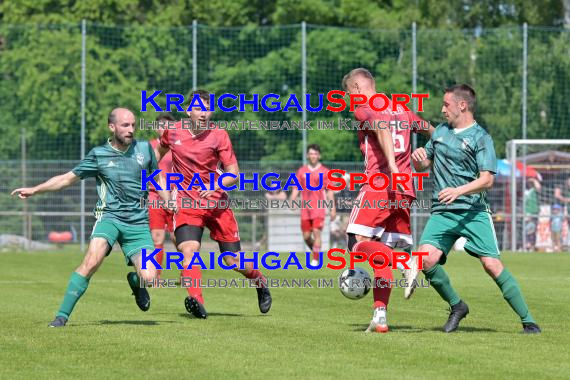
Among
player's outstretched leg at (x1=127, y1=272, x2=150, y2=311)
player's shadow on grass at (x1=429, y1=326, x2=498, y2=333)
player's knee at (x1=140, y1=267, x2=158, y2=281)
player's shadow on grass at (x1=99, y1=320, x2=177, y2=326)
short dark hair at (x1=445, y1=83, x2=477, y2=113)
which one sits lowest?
player's shadow on grass at (x1=99, y1=320, x2=177, y2=326)

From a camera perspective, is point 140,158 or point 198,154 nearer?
point 140,158

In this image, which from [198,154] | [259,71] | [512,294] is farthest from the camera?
[259,71]

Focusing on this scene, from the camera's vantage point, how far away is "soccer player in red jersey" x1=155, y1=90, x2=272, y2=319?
43.3 ft

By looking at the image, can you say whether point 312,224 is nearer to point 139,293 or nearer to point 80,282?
point 139,293

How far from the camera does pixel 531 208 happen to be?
33.3 metres

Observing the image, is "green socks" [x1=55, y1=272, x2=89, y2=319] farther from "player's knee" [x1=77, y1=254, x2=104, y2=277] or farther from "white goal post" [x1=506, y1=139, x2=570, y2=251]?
"white goal post" [x1=506, y1=139, x2=570, y2=251]

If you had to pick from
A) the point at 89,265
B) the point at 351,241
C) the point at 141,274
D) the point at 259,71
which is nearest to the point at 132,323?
the point at 141,274

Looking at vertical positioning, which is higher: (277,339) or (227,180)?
(227,180)

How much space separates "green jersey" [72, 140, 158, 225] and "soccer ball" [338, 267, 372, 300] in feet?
6.71

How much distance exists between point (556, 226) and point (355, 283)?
22.3m

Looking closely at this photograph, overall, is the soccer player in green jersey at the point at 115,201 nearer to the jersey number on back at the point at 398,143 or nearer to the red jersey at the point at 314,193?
the jersey number on back at the point at 398,143

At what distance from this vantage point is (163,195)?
13.3 m

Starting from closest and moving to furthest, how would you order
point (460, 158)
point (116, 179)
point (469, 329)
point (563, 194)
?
1. point (460, 158)
2. point (469, 329)
3. point (116, 179)
4. point (563, 194)

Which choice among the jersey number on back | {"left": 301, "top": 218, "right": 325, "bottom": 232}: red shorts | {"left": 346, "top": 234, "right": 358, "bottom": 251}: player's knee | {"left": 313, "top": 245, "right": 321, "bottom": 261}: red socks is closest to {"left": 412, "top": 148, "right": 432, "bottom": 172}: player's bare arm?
the jersey number on back
